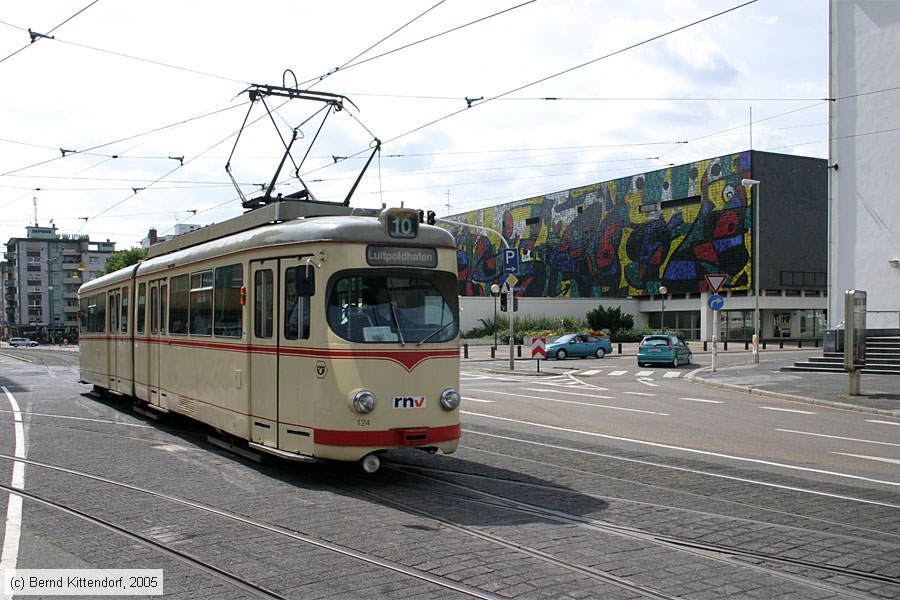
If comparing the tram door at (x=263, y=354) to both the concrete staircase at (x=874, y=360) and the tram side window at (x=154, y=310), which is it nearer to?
the tram side window at (x=154, y=310)

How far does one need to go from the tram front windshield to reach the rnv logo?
0.61 metres

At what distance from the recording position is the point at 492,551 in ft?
21.2

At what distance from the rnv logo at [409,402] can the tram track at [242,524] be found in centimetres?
206

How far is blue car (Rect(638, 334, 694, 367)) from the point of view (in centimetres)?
3581

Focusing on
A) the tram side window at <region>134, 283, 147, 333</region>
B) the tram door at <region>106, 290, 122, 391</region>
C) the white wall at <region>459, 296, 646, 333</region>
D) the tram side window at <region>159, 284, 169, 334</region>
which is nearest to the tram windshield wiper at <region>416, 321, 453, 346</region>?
the tram side window at <region>159, 284, 169, 334</region>

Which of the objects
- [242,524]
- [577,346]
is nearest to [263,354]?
[242,524]

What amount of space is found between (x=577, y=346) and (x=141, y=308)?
105 feet

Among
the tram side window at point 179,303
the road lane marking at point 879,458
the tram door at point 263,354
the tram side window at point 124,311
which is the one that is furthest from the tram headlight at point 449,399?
the tram side window at point 124,311

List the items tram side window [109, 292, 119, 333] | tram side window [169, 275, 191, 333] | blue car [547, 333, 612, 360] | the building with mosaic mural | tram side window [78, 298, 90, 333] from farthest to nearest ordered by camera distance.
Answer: the building with mosaic mural, blue car [547, 333, 612, 360], tram side window [78, 298, 90, 333], tram side window [109, 292, 119, 333], tram side window [169, 275, 191, 333]

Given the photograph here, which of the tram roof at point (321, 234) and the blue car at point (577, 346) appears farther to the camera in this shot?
the blue car at point (577, 346)

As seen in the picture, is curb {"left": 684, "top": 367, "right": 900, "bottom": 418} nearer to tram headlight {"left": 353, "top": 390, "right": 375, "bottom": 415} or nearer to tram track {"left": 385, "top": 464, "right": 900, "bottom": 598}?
tram track {"left": 385, "top": 464, "right": 900, "bottom": 598}

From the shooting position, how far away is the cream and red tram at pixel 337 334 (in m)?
8.84

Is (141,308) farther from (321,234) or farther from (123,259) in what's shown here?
(123,259)

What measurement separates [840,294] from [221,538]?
2935 centimetres
